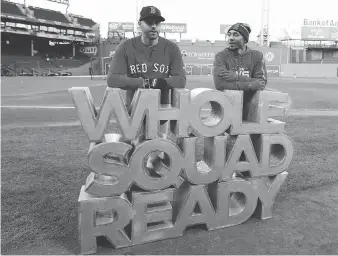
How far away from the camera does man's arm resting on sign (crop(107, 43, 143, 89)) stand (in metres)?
3.22

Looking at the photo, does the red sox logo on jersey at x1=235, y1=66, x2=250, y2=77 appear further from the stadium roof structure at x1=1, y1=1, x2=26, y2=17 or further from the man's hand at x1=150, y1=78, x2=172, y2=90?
the stadium roof structure at x1=1, y1=1, x2=26, y2=17

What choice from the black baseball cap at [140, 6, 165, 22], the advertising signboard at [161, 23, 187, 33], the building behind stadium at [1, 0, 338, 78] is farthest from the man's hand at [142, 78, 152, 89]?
the advertising signboard at [161, 23, 187, 33]

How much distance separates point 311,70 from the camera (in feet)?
149

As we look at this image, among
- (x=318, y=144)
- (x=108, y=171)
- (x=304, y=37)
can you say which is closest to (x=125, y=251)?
(x=108, y=171)

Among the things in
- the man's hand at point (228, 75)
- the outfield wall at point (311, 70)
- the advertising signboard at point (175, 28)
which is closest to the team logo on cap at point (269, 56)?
the outfield wall at point (311, 70)

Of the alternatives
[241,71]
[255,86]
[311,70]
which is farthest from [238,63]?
[311,70]

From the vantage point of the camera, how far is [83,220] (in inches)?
114

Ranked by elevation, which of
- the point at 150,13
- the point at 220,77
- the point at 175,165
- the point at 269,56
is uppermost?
the point at 269,56

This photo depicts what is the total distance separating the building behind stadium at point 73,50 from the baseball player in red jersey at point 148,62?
3522cm

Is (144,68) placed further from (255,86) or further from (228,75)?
(255,86)

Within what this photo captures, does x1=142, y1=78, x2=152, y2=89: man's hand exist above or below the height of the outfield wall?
below

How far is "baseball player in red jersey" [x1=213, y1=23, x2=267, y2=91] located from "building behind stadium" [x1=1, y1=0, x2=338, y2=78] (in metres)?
35.4

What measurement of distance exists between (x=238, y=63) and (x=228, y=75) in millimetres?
253

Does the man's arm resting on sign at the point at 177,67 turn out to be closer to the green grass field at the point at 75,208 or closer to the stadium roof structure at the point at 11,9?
the green grass field at the point at 75,208
